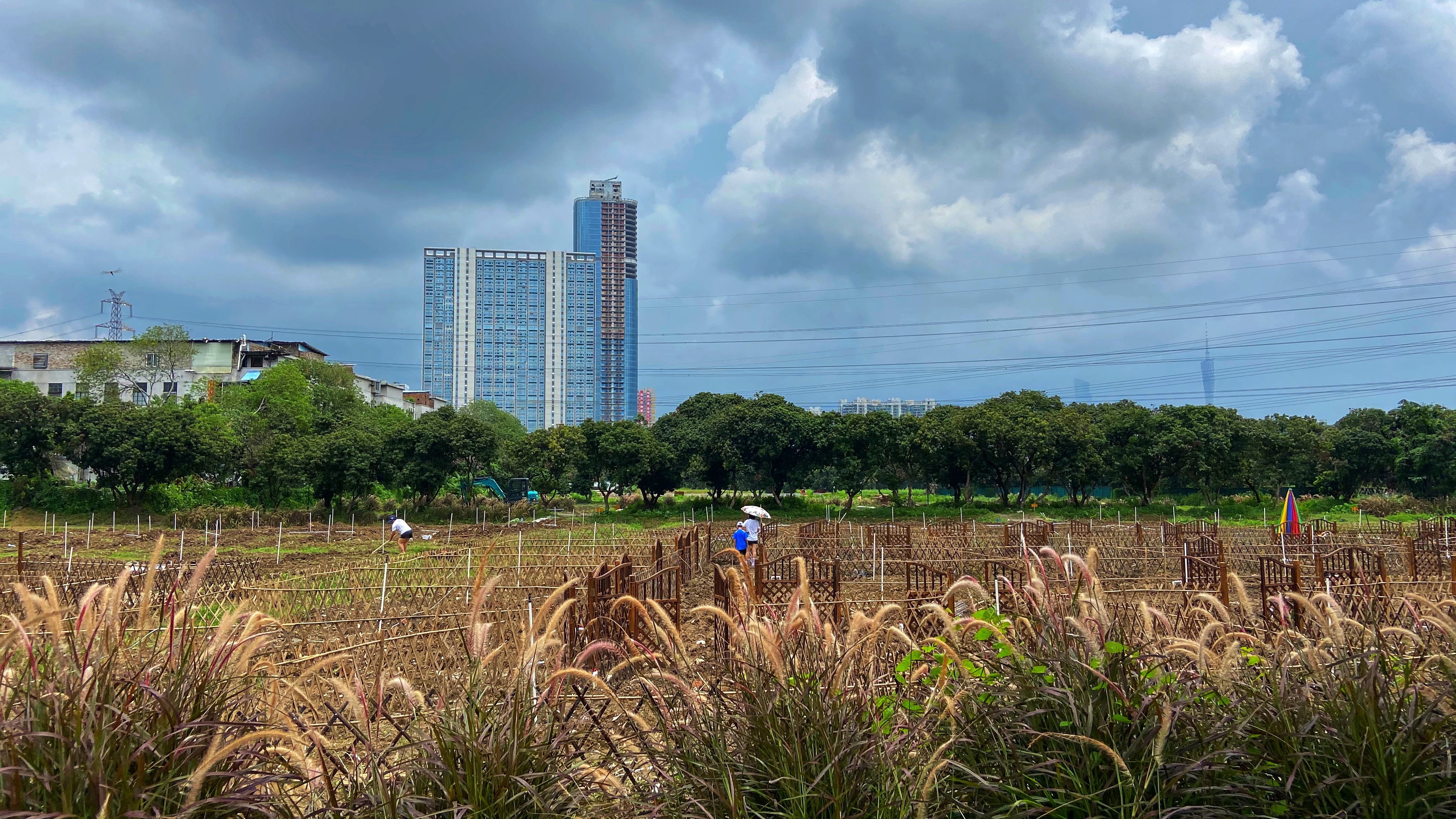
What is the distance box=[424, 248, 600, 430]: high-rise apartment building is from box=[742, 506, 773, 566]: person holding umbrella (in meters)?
99.1

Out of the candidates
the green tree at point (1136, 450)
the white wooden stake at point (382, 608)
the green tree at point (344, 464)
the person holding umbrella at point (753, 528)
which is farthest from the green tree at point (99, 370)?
the green tree at point (1136, 450)

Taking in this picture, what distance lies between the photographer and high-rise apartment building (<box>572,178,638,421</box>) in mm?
118062

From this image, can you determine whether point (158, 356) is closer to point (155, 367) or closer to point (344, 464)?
point (155, 367)

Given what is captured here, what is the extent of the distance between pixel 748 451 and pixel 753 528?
2100 cm

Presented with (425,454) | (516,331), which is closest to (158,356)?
(425,454)

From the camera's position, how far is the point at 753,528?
48.1 ft

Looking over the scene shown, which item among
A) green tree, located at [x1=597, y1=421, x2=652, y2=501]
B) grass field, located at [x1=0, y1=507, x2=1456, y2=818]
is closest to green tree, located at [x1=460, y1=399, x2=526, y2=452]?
green tree, located at [x1=597, y1=421, x2=652, y2=501]

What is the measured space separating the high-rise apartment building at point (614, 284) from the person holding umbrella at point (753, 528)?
9544cm

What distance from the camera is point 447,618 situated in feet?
25.9

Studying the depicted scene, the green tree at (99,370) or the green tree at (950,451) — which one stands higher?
the green tree at (99,370)

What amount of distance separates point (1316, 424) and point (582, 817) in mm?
53357

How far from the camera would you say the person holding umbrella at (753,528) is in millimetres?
11812

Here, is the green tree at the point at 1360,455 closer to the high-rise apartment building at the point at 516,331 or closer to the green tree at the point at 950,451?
the green tree at the point at 950,451

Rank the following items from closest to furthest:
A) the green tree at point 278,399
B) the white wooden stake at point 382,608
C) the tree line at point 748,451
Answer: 1. the white wooden stake at point 382,608
2. the tree line at point 748,451
3. the green tree at point 278,399
